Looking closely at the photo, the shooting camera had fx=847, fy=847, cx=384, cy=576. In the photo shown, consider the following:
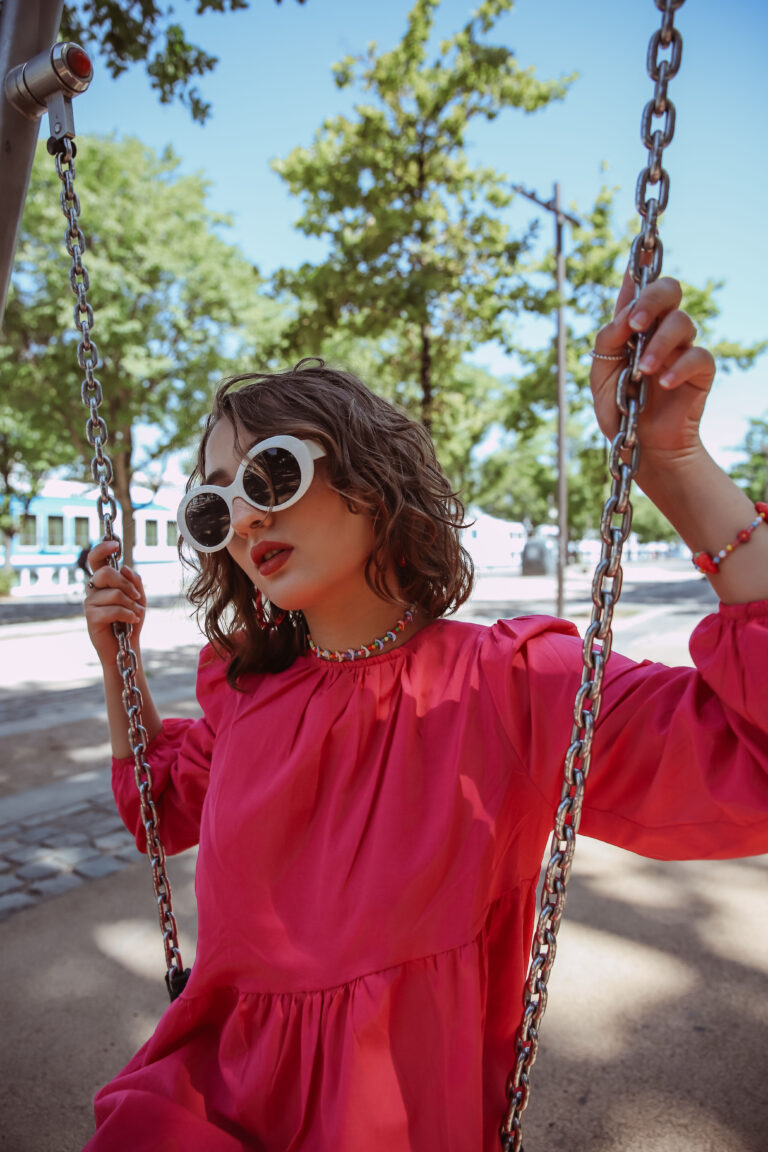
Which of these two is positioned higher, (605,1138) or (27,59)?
(27,59)

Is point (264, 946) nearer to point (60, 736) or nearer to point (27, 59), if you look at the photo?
point (27, 59)

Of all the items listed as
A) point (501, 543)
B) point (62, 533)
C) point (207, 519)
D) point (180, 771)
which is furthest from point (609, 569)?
point (501, 543)

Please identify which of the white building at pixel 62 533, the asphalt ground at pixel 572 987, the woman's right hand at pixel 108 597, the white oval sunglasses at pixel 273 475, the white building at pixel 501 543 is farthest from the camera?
the white building at pixel 501 543

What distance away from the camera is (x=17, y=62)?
204 cm

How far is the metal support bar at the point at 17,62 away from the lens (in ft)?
6.69

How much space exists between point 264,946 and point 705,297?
54.5 ft

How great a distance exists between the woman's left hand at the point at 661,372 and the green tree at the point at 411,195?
24.1ft

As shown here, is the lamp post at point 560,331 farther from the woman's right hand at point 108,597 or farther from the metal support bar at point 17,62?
the woman's right hand at point 108,597

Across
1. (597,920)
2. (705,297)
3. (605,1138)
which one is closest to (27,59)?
(605,1138)

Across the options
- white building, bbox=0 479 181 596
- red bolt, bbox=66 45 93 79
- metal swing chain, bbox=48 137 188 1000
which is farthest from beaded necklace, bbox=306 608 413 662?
white building, bbox=0 479 181 596

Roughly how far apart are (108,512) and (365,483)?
69cm

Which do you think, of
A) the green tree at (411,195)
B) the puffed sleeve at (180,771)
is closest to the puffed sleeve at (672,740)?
the puffed sleeve at (180,771)

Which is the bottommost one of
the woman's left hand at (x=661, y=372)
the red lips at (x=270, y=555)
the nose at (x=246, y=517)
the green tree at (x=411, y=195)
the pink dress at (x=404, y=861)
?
the pink dress at (x=404, y=861)

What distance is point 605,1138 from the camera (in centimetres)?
214
